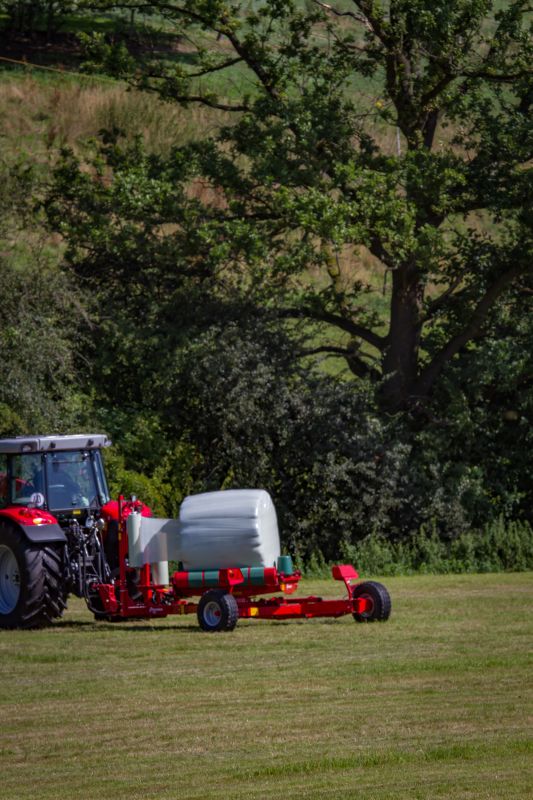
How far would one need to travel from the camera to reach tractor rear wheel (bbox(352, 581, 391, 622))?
15481 mm

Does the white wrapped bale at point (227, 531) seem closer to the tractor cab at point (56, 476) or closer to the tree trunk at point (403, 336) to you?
the tractor cab at point (56, 476)

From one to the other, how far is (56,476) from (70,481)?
0.20 metres

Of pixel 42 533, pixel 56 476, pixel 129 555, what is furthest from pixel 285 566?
pixel 56 476

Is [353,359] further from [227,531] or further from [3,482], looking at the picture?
[227,531]

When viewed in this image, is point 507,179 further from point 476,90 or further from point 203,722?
point 203,722

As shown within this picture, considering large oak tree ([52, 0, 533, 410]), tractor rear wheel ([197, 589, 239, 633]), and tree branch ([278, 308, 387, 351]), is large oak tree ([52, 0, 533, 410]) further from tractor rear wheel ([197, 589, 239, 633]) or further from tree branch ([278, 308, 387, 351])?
tractor rear wheel ([197, 589, 239, 633])

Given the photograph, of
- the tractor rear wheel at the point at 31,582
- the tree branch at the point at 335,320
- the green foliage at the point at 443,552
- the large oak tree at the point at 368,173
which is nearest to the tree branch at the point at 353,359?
the large oak tree at the point at 368,173

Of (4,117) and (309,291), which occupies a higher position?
(4,117)

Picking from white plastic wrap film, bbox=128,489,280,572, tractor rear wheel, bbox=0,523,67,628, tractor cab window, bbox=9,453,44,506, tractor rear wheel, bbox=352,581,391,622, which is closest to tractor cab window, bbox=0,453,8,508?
tractor cab window, bbox=9,453,44,506

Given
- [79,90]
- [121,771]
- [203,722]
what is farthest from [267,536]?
[79,90]

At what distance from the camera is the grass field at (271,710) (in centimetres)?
827

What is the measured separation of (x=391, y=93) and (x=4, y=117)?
23.1 m

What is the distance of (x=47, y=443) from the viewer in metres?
16.1

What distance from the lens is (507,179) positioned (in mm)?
24438
